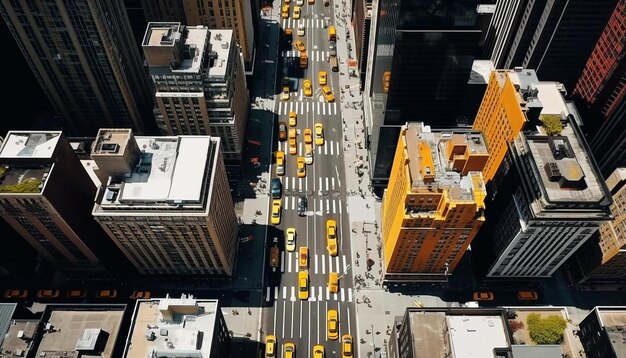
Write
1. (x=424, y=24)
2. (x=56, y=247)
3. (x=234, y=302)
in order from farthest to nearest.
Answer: (x=234, y=302) < (x=56, y=247) < (x=424, y=24)

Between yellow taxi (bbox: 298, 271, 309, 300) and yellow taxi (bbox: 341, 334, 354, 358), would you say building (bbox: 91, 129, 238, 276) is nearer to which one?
yellow taxi (bbox: 298, 271, 309, 300)

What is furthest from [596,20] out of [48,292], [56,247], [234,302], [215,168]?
[48,292]

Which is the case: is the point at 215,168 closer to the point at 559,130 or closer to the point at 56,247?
the point at 56,247

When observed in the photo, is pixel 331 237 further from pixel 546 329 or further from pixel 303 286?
pixel 546 329

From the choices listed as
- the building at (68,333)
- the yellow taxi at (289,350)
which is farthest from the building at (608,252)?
the building at (68,333)

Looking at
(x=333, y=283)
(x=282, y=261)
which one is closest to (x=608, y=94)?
(x=333, y=283)

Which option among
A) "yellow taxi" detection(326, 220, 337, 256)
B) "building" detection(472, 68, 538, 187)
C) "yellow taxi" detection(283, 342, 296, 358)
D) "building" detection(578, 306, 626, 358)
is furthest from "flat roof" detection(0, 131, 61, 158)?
"building" detection(578, 306, 626, 358)
